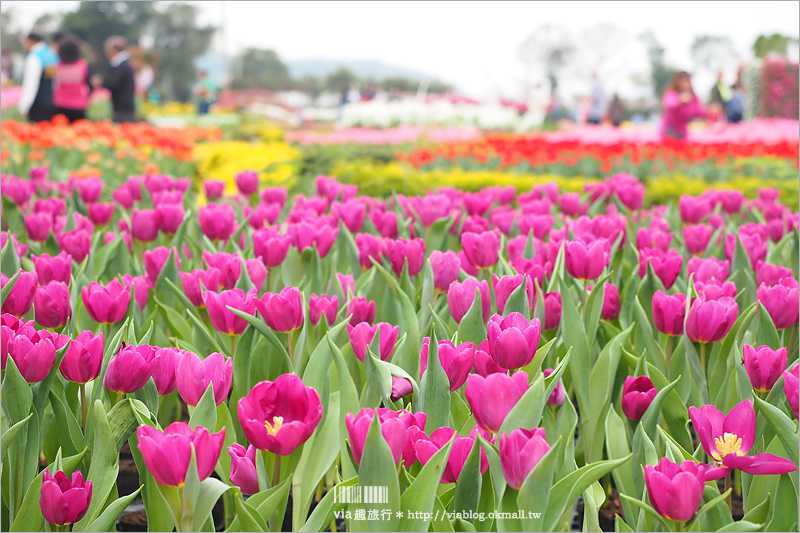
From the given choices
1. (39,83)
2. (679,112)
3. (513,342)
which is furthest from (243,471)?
(679,112)

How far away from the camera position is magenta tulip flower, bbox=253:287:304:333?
1.39 meters

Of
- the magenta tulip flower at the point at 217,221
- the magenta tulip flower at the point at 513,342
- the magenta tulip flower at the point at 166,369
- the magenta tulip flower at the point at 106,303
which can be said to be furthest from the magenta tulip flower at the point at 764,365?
the magenta tulip flower at the point at 217,221

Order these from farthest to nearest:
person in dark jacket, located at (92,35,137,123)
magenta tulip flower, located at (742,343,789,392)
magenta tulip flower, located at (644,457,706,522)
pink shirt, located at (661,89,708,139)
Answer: pink shirt, located at (661,89,708,139) < person in dark jacket, located at (92,35,137,123) < magenta tulip flower, located at (742,343,789,392) < magenta tulip flower, located at (644,457,706,522)

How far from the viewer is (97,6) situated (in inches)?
1933

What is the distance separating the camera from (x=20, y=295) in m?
1.50

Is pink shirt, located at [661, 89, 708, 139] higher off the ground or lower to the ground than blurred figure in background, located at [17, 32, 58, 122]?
lower

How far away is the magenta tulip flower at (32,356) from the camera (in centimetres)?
116

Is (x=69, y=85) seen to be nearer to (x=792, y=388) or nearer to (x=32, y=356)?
(x=32, y=356)

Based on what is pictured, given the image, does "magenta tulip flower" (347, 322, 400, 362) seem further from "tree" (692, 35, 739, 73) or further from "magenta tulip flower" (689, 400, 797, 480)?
"tree" (692, 35, 739, 73)

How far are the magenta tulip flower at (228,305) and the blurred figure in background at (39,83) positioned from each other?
30.9 feet

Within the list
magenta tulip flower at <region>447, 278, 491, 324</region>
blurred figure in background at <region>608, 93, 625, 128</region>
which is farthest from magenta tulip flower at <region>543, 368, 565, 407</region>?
blurred figure in background at <region>608, 93, 625, 128</region>

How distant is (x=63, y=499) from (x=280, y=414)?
33 cm

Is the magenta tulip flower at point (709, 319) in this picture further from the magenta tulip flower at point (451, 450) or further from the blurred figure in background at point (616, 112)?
the blurred figure in background at point (616, 112)

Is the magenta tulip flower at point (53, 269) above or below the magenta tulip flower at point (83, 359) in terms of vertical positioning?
above
